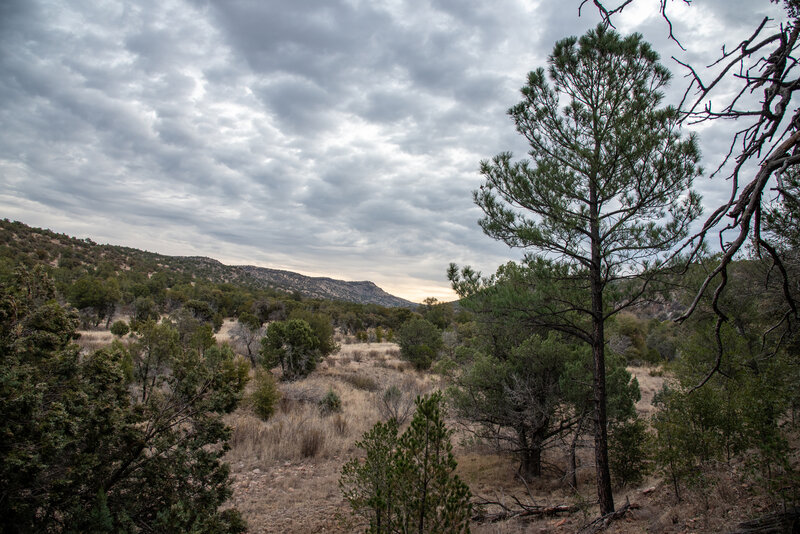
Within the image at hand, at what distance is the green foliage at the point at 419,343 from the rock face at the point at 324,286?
56.6 m

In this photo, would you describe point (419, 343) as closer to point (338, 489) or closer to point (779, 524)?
point (338, 489)

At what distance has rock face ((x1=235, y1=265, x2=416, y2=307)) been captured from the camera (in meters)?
87.2

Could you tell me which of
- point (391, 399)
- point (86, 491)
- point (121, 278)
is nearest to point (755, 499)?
point (86, 491)

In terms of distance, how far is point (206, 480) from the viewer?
4023mm

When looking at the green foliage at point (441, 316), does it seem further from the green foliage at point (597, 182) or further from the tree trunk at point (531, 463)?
the green foliage at point (597, 182)

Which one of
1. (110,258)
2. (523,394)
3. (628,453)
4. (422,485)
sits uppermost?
(110,258)

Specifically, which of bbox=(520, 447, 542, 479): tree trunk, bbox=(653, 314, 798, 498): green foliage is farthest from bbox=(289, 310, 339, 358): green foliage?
bbox=(653, 314, 798, 498): green foliage

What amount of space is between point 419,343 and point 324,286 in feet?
264

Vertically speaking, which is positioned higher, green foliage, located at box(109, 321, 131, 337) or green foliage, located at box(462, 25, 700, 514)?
green foliage, located at box(462, 25, 700, 514)

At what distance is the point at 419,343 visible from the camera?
2573 centimetres

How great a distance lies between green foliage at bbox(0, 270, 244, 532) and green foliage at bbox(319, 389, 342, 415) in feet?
30.2

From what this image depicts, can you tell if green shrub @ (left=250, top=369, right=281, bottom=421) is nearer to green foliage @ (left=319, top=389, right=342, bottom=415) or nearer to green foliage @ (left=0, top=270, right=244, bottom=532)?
green foliage @ (left=319, top=389, right=342, bottom=415)

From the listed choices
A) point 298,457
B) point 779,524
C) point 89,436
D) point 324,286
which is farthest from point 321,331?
point 324,286

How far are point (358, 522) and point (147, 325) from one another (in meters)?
10.4
